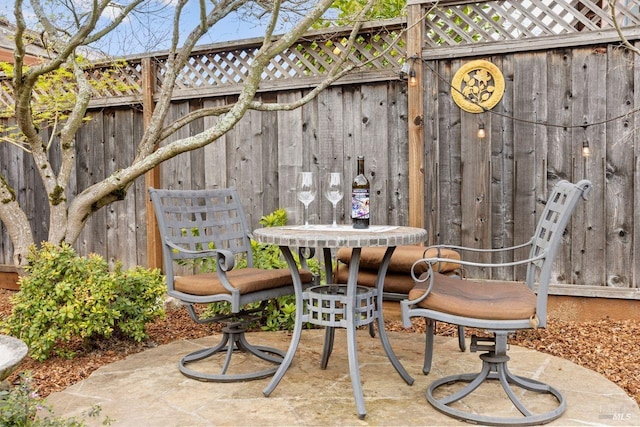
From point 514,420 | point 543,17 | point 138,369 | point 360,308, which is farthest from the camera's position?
point 543,17

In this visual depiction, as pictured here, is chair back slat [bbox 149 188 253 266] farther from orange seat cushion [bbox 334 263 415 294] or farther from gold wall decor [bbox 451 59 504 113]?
gold wall decor [bbox 451 59 504 113]

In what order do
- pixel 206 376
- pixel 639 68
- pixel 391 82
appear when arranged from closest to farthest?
pixel 206 376, pixel 639 68, pixel 391 82

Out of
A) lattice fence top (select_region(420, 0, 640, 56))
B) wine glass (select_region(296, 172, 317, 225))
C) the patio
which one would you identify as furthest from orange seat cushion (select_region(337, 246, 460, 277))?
lattice fence top (select_region(420, 0, 640, 56))

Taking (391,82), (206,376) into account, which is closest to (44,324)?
(206,376)

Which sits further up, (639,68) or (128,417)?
(639,68)

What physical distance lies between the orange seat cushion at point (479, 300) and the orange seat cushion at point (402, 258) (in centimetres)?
63

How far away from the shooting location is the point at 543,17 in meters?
3.64

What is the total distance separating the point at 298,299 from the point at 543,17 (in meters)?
2.56

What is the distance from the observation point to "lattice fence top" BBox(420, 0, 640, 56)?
3.51 meters

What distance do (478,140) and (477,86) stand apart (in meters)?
0.36

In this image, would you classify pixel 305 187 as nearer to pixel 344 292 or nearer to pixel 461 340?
pixel 344 292

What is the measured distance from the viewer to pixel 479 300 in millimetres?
2227

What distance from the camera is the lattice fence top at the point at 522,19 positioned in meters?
3.51

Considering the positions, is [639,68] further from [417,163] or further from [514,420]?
[514,420]
